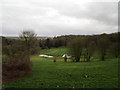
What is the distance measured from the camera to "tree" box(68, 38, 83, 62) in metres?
26.5

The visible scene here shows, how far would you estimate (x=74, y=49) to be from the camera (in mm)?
26656

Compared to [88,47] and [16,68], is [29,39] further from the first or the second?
[16,68]

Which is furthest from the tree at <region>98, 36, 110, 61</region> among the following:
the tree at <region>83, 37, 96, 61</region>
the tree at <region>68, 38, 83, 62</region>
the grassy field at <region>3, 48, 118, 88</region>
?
the grassy field at <region>3, 48, 118, 88</region>

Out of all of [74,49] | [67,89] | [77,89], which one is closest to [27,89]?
[67,89]

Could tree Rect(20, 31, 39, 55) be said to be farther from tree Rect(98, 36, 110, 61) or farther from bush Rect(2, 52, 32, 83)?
bush Rect(2, 52, 32, 83)

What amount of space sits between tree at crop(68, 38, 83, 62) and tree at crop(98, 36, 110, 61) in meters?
3.90

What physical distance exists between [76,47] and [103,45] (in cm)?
550

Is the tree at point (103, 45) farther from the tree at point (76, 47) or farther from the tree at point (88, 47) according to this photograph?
the tree at point (76, 47)

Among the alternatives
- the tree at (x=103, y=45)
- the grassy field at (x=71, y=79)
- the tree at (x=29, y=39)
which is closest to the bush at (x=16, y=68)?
the grassy field at (x=71, y=79)

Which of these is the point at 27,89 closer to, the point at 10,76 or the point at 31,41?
the point at 10,76

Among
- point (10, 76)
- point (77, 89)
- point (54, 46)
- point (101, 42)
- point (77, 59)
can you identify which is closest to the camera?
point (77, 89)

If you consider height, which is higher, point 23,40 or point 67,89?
point 23,40

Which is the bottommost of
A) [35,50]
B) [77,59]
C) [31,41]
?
[77,59]

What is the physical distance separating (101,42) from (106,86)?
18.1 metres
